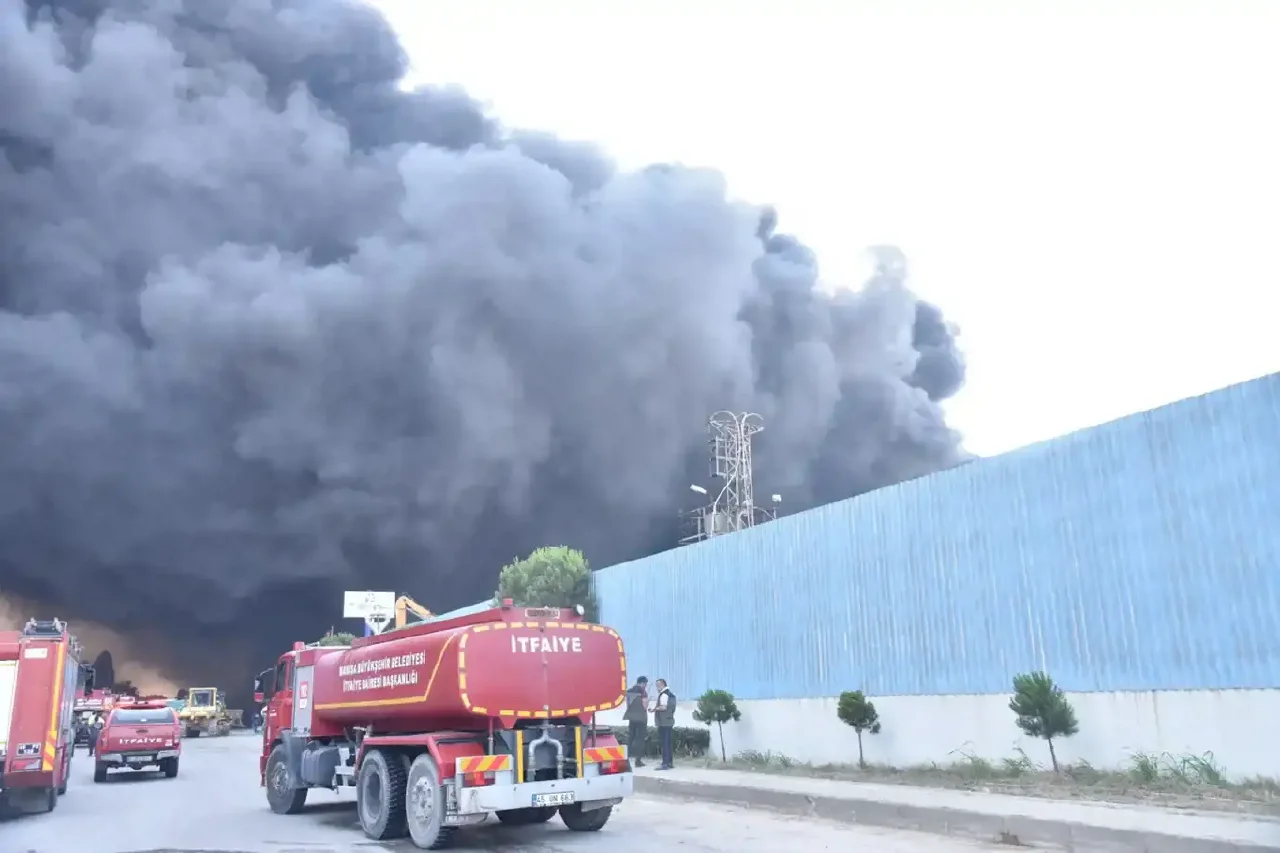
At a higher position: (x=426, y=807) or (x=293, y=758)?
(x=293, y=758)

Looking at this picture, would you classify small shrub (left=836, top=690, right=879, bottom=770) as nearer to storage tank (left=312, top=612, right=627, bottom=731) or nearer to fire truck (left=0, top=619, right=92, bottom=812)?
storage tank (left=312, top=612, right=627, bottom=731)

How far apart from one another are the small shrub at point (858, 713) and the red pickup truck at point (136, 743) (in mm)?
15751

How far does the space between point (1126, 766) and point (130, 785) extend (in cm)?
1988

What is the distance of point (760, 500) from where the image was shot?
63156 millimetres

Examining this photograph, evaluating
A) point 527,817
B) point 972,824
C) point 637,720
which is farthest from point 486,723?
point 637,720

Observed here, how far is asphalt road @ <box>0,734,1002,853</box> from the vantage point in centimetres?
1094

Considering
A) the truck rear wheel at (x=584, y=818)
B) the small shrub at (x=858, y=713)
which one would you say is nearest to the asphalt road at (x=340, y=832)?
the truck rear wheel at (x=584, y=818)

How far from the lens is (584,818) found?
1223 cm

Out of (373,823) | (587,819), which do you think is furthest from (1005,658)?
(373,823)

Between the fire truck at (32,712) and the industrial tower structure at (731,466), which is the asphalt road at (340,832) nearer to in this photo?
the fire truck at (32,712)

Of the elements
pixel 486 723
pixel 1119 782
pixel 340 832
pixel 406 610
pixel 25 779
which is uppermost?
pixel 406 610

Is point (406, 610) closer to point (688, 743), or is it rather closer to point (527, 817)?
point (688, 743)

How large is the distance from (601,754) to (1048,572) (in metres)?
7.94

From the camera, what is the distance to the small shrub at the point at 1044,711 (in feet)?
47.1
